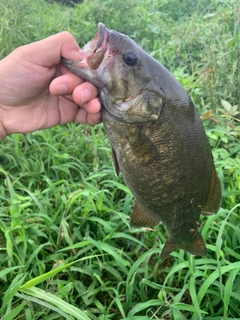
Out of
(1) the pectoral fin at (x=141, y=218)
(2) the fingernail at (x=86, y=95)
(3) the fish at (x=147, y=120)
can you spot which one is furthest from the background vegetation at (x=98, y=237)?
(2) the fingernail at (x=86, y=95)

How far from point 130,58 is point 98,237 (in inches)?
53.6

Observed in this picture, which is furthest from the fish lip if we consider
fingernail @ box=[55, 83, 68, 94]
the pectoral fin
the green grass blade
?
the green grass blade

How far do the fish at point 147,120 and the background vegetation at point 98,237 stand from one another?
0.47m

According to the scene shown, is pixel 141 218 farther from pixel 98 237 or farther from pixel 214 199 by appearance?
pixel 98 237

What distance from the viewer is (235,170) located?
2674 mm

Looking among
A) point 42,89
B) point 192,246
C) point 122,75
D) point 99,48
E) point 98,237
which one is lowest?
point 98,237

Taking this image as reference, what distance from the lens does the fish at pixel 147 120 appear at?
5.26ft

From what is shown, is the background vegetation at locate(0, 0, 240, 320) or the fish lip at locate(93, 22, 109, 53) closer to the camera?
the fish lip at locate(93, 22, 109, 53)

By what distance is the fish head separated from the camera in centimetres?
159

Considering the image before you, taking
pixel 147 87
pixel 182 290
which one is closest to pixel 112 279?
pixel 182 290

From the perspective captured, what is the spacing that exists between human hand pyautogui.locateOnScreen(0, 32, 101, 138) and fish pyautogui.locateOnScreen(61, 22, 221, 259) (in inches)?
3.2

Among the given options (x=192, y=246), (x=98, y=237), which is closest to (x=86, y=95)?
(x=192, y=246)

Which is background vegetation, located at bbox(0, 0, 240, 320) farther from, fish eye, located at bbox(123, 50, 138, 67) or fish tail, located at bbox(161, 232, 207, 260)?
fish eye, located at bbox(123, 50, 138, 67)

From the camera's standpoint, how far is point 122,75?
161 centimetres
